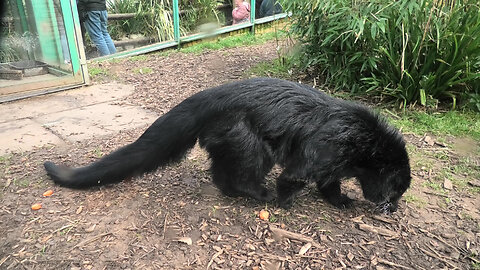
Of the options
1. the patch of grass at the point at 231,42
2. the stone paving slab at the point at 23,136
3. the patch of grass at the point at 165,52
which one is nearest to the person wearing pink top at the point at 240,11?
the patch of grass at the point at 231,42

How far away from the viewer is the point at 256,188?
9.00ft

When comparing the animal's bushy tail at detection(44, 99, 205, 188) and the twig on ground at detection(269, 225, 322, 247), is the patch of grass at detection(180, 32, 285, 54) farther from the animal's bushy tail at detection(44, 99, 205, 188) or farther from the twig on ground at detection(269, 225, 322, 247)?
the twig on ground at detection(269, 225, 322, 247)

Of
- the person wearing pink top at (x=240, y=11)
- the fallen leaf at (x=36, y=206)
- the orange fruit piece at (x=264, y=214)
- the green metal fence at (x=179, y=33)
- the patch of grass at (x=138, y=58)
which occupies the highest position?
the person wearing pink top at (x=240, y=11)

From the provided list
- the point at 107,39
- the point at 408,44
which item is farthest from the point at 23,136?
the point at 408,44

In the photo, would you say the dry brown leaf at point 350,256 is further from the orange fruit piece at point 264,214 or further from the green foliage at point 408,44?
the green foliage at point 408,44

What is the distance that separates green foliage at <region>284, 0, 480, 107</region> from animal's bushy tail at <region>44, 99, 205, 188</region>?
2317 mm

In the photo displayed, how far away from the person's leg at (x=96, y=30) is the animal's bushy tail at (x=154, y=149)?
15.4 feet

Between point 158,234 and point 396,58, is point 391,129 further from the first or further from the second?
point 396,58

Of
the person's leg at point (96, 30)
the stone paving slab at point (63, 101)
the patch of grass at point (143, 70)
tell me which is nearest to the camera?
the stone paving slab at point (63, 101)

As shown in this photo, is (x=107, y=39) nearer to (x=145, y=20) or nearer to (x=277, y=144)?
(x=145, y=20)

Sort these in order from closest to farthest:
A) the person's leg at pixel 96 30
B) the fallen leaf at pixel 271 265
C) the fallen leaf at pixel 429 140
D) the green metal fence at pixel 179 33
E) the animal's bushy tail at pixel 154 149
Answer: the fallen leaf at pixel 271 265
the animal's bushy tail at pixel 154 149
the fallen leaf at pixel 429 140
the person's leg at pixel 96 30
the green metal fence at pixel 179 33

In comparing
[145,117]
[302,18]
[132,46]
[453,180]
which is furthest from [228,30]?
[453,180]

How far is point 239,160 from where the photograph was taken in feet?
8.41

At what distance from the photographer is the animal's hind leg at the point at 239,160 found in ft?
8.25
